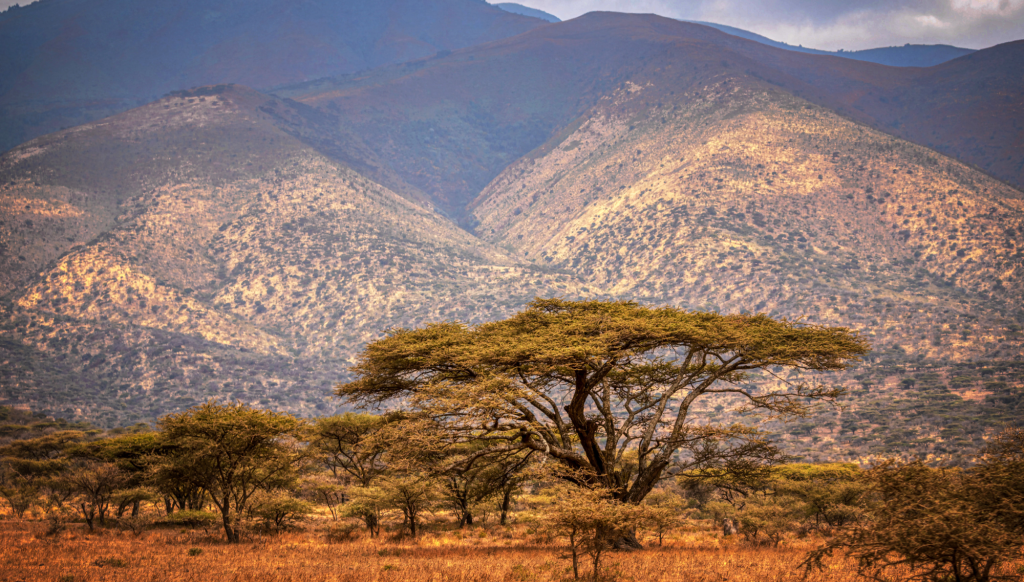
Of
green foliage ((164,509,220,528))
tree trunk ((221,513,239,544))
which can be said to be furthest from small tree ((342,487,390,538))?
green foliage ((164,509,220,528))

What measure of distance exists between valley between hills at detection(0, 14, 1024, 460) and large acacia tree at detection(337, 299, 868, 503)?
5467cm

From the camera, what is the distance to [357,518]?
102ft

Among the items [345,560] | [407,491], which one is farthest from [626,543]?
[407,491]

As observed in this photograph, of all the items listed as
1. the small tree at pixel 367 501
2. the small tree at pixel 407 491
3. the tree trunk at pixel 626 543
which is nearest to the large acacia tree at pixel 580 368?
the tree trunk at pixel 626 543

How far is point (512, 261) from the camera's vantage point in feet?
485

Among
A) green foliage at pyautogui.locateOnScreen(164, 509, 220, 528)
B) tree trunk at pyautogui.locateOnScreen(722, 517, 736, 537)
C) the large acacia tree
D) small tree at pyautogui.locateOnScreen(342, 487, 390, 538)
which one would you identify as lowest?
tree trunk at pyautogui.locateOnScreen(722, 517, 736, 537)

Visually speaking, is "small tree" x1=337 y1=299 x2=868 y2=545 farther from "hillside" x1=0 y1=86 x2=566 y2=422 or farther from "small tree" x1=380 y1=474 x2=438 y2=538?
"hillside" x1=0 y1=86 x2=566 y2=422

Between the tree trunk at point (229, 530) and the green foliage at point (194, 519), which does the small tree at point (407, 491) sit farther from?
the green foliage at point (194, 519)

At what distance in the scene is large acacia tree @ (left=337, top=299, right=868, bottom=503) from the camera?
55.4 ft

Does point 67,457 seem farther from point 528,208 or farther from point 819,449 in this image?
point 528,208

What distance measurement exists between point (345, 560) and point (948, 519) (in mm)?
13289

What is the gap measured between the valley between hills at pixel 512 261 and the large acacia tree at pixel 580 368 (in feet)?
179

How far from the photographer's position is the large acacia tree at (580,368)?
1689cm

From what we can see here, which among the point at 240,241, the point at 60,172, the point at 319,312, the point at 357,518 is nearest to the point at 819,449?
the point at 357,518
